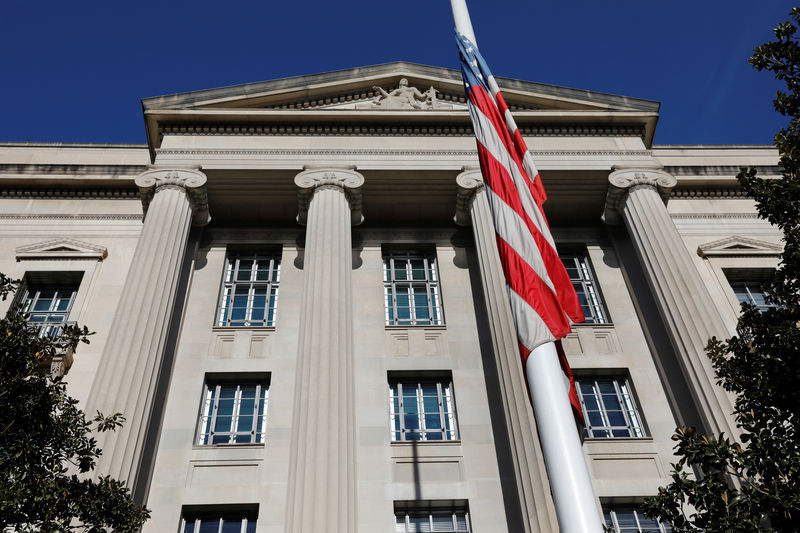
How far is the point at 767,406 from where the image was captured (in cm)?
1111

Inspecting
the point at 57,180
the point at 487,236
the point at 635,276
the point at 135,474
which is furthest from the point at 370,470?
the point at 57,180

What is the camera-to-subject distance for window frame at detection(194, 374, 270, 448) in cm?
1805

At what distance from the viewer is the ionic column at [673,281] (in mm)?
16953

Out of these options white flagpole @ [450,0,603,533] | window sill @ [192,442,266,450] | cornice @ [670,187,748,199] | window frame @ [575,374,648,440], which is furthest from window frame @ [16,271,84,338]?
cornice @ [670,187,748,199]

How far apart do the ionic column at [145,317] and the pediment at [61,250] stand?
216 cm

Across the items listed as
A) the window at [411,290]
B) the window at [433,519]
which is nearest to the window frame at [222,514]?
the window at [433,519]

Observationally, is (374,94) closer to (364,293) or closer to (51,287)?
(364,293)

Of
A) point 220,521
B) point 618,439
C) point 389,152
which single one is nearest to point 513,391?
point 618,439

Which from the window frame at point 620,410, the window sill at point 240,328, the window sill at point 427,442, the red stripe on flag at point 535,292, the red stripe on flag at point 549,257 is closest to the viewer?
the red stripe on flag at point 535,292

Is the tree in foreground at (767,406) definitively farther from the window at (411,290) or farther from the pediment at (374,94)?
the pediment at (374,94)

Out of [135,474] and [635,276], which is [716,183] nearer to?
[635,276]

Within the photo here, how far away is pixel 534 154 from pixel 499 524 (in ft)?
39.7

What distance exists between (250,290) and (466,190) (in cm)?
720

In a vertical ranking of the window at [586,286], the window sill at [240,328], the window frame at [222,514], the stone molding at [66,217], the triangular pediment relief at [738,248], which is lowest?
the window frame at [222,514]
